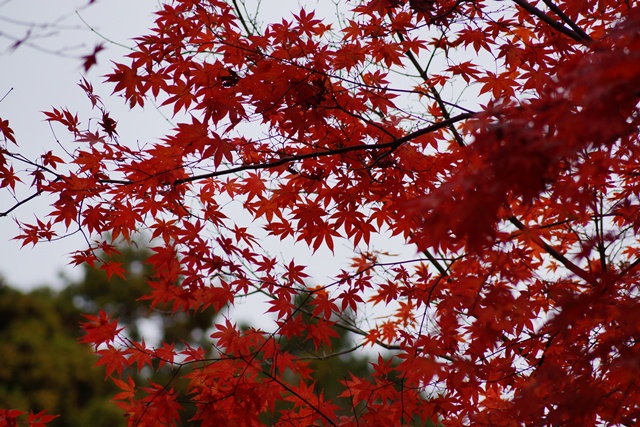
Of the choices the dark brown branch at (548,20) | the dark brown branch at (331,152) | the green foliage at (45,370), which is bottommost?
the dark brown branch at (331,152)

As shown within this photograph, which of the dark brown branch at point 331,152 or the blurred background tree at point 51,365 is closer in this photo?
the dark brown branch at point 331,152

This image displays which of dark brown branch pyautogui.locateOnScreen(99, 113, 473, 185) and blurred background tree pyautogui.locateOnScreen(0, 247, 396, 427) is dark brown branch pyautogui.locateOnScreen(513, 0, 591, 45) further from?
blurred background tree pyautogui.locateOnScreen(0, 247, 396, 427)

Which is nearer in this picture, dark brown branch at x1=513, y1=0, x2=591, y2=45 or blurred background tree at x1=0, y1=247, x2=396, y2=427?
dark brown branch at x1=513, y1=0, x2=591, y2=45

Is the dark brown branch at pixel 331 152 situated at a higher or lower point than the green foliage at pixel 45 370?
lower

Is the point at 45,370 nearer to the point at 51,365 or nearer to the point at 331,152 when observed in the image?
the point at 51,365

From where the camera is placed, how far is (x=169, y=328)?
1543 centimetres

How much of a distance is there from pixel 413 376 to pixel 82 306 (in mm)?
13844

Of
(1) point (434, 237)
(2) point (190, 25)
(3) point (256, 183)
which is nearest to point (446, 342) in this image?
(3) point (256, 183)

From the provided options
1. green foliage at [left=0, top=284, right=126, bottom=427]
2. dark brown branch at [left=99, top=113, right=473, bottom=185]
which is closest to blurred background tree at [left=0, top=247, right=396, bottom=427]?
green foliage at [left=0, top=284, right=126, bottom=427]

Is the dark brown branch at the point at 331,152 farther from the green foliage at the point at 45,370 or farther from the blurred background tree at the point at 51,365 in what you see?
the green foliage at the point at 45,370

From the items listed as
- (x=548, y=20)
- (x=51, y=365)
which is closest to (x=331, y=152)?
(x=548, y=20)

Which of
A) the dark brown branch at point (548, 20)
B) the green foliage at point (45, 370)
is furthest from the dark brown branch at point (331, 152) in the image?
the green foliage at point (45, 370)

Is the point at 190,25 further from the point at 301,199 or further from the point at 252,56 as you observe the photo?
the point at 301,199

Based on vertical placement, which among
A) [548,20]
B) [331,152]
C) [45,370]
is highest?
[45,370]
